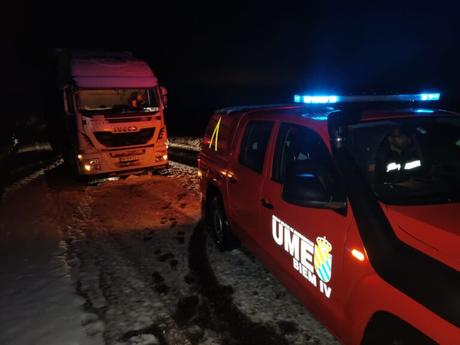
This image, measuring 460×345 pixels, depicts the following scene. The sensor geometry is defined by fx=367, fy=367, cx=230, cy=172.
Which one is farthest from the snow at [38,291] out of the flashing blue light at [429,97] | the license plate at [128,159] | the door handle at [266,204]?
the flashing blue light at [429,97]

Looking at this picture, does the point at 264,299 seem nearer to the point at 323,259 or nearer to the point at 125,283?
the point at 323,259

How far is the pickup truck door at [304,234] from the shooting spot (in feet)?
8.31

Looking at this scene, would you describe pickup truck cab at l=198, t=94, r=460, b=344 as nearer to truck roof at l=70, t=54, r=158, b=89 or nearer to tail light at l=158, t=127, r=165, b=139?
tail light at l=158, t=127, r=165, b=139

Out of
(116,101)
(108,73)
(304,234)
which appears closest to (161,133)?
(116,101)

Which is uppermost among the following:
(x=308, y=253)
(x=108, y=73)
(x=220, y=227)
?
(x=108, y=73)

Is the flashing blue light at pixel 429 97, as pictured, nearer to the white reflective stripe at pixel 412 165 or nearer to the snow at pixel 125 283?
the white reflective stripe at pixel 412 165

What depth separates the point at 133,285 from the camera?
4375 mm

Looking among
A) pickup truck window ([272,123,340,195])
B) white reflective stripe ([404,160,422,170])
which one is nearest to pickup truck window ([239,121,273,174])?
pickup truck window ([272,123,340,195])

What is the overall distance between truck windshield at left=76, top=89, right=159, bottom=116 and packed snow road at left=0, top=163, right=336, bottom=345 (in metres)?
2.97

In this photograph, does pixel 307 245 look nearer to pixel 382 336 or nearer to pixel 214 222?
pixel 382 336

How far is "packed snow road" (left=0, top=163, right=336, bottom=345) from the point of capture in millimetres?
3465

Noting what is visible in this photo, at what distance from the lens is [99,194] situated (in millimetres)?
8734

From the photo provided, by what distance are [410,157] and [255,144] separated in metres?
1.68

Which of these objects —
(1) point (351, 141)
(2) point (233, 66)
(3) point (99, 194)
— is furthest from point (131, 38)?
(1) point (351, 141)
